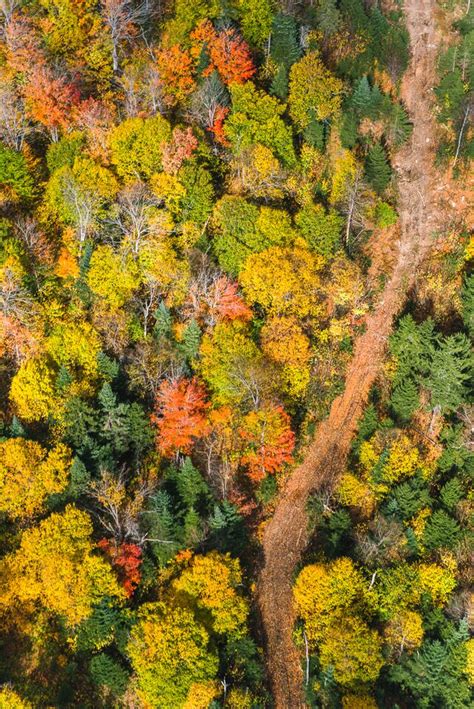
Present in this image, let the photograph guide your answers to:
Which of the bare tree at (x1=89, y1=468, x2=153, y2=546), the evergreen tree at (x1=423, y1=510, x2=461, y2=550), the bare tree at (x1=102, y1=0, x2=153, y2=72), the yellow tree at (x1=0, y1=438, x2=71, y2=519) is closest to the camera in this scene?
the yellow tree at (x1=0, y1=438, x2=71, y2=519)

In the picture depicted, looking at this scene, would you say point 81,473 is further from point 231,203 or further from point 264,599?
point 231,203

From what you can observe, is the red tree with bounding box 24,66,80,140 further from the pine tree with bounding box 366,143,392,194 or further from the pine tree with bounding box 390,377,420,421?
the pine tree with bounding box 390,377,420,421

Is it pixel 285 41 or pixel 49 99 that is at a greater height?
pixel 285 41

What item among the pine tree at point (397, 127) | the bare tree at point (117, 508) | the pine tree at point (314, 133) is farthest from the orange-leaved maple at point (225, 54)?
the bare tree at point (117, 508)

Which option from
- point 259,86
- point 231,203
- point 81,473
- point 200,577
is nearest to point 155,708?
point 200,577

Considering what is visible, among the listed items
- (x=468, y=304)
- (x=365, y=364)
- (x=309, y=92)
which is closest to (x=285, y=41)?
(x=309, y=92)

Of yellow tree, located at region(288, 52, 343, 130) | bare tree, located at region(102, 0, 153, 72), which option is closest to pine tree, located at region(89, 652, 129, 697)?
yellow tree, located at region(288, 52, 343, 130)

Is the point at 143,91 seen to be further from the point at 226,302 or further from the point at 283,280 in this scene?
the point at 283,280
